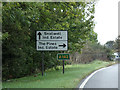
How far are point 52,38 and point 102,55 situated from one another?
125ft

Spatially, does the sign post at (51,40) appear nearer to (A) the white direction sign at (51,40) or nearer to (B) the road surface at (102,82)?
(A) the white direction sign at (51,40)

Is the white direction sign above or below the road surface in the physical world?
above

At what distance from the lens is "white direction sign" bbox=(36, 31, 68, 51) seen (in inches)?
523

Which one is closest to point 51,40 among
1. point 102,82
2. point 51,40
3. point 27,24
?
point 51,40

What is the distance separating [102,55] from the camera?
4966cm

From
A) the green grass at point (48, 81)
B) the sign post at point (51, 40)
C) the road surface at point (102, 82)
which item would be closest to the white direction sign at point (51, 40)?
the sign post at point (51, 40)

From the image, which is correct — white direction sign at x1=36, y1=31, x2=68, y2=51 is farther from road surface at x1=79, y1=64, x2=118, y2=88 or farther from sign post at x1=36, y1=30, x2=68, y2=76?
road surface at x1=79, y1=64, x2=118, y2=88

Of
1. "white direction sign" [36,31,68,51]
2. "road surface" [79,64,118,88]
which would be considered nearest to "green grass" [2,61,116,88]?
"road surface" [79,64,118,88]

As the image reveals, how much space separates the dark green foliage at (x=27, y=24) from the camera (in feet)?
42.4

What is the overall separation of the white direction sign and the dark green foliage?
600mm

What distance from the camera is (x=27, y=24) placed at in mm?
14773

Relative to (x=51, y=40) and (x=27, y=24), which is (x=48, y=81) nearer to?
(x=51, y=40)

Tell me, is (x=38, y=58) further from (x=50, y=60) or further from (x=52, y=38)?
(x=52, y=38)

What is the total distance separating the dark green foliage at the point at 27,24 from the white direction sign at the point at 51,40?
600mm
